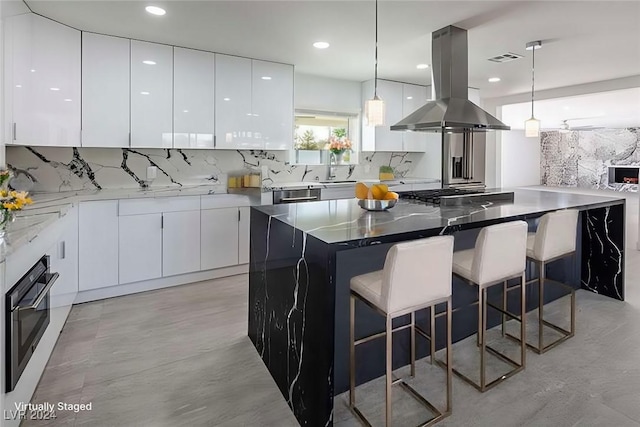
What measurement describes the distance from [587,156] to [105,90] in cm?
1394

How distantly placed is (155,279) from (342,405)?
96.9 inches

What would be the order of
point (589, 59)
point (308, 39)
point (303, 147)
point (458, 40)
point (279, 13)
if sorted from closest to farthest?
point (279, 13) → point (458, 40) → point (308, 39) → point (589, 59) → point (303, 147)

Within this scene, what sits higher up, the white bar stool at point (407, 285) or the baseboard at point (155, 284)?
the white bar stool at point (407, 285)

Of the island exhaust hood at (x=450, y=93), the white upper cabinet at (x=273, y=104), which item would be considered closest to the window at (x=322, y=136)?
the white upper cabinet at (x=273, y=104)

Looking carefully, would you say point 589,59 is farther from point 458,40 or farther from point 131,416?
point 131,416

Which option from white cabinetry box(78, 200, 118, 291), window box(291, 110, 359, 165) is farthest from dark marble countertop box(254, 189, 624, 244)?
window box(291, 110, 359, 165)

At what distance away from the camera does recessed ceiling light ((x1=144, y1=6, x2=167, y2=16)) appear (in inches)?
117

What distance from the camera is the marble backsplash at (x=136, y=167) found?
368 cm

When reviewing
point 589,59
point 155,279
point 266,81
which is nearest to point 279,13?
point 266,81

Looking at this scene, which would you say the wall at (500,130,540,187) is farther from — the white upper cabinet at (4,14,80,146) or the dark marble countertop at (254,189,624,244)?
the white upper cabinet at (4,14,80,146)

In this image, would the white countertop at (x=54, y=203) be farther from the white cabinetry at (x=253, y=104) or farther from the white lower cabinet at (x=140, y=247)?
the white cabinetry at (x=253, y=104)

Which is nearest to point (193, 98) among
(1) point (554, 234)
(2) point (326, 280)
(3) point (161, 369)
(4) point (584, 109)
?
(3) point (161, 369)

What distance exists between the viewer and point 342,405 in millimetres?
2113

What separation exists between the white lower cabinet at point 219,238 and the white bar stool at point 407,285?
243 centimetres
